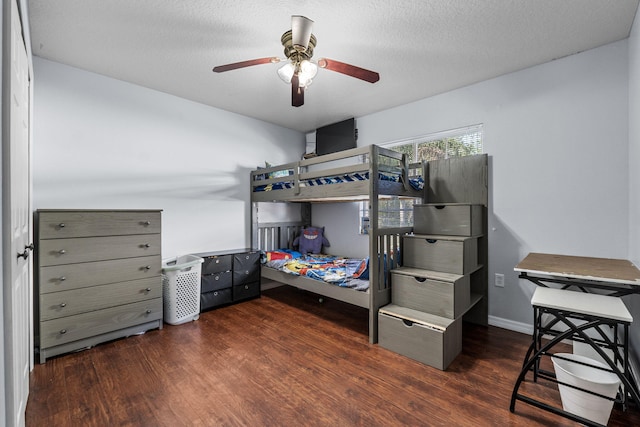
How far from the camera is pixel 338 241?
412 centimetres

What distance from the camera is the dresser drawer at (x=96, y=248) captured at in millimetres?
2071

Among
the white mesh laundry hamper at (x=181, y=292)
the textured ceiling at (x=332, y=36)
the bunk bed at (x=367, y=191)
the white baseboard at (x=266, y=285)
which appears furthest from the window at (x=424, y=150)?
the white mesh laundry hamper at (x=181, y=292)

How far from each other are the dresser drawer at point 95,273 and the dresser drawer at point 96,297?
0.14 feet

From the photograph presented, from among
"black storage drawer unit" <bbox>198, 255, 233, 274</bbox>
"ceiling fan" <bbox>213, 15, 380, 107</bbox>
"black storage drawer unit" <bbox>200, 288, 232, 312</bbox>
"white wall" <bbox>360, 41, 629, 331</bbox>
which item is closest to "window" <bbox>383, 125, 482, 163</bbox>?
"white wall" <bbox>360, 41, 629, 331</bbox>

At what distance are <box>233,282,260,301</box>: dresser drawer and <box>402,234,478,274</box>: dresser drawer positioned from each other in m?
1.89

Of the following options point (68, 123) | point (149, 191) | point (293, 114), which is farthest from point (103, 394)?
point (293, 114)

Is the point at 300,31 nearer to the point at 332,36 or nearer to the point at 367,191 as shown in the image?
the point at 332,36

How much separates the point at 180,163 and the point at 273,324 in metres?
2.07

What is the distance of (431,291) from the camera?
7.18 ft

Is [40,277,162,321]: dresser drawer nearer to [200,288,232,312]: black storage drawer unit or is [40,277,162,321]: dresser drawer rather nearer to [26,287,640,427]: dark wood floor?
[26,287,640,427]: dark wood floor

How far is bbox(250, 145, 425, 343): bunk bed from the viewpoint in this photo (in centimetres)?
236

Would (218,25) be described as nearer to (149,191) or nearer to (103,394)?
(149,191)

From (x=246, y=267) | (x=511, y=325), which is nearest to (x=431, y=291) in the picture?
(x=511, y=325)

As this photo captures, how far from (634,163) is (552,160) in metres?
0.53
